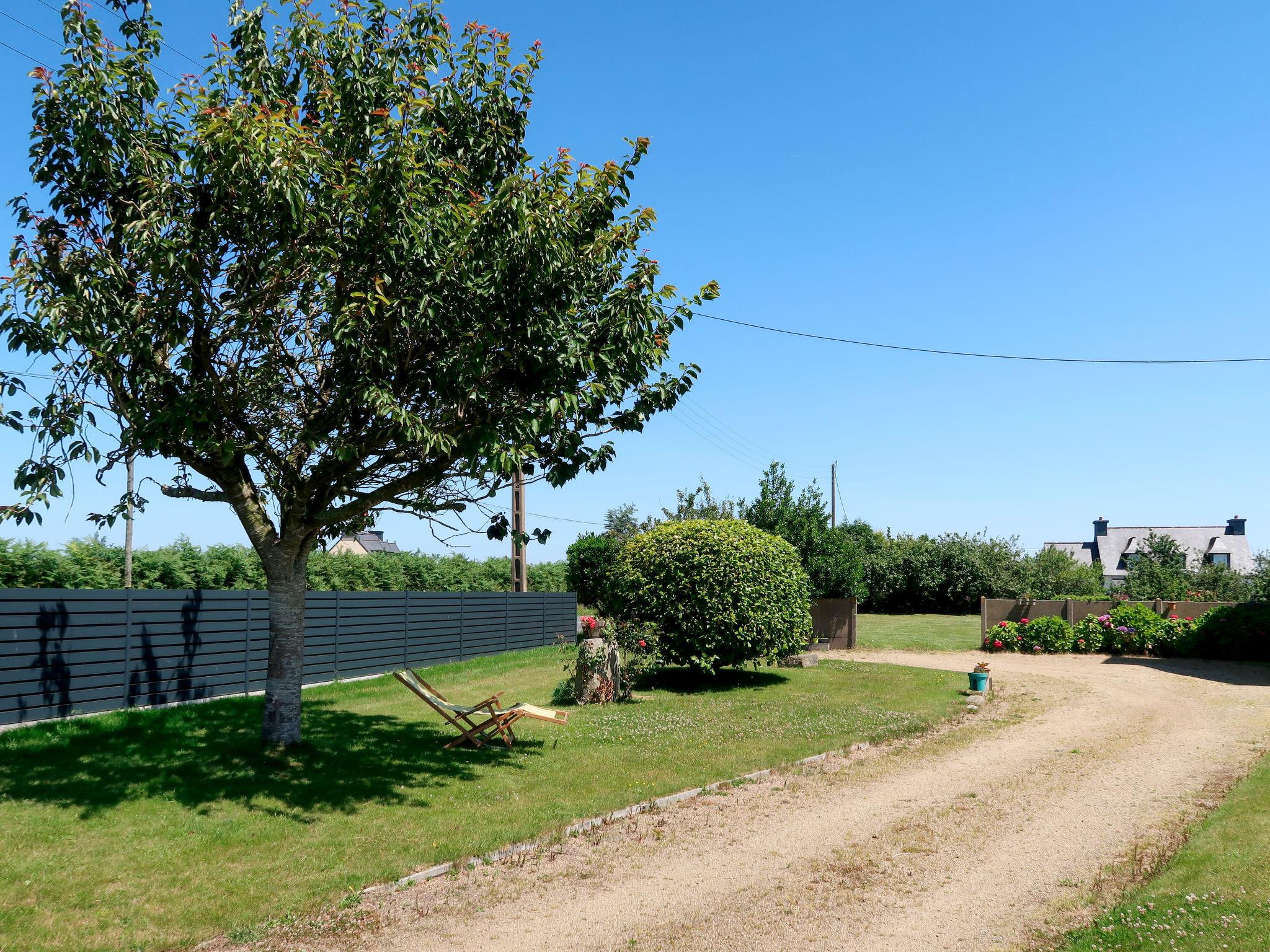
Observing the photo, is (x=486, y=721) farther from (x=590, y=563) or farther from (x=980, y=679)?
(x=590, y=563)

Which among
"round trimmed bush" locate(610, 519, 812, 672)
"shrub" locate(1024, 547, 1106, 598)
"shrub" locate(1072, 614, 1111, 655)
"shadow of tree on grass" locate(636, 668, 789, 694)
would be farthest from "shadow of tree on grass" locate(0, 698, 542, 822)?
"shrub" locate(1024, 547, 1106, 598)

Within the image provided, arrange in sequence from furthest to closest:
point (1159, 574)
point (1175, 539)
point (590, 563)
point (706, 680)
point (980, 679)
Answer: point (1175, 539), point (1159, 574), point (590, 563), point (706, 680), point (980, 679)

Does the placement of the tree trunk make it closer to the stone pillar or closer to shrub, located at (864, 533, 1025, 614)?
the stone pillar

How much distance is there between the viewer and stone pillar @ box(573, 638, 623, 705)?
14055mm

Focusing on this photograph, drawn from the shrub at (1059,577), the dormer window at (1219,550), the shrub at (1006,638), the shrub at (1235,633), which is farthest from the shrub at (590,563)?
the dormer window at (1219,550)

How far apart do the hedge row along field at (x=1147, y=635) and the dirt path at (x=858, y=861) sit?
11.2m

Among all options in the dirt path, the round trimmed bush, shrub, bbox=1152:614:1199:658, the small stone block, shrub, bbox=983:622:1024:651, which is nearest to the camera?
the dirt path

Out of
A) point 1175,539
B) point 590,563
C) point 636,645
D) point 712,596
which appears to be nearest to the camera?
point 636,645

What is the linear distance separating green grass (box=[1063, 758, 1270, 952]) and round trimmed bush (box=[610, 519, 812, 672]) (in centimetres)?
900

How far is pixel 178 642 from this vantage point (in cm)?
1310

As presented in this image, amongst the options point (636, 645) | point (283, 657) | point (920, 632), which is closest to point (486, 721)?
point (283, 657)

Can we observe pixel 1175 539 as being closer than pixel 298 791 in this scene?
No

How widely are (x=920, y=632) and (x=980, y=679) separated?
15.4m

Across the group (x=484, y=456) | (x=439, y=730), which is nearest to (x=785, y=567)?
(x=439, y=730)
